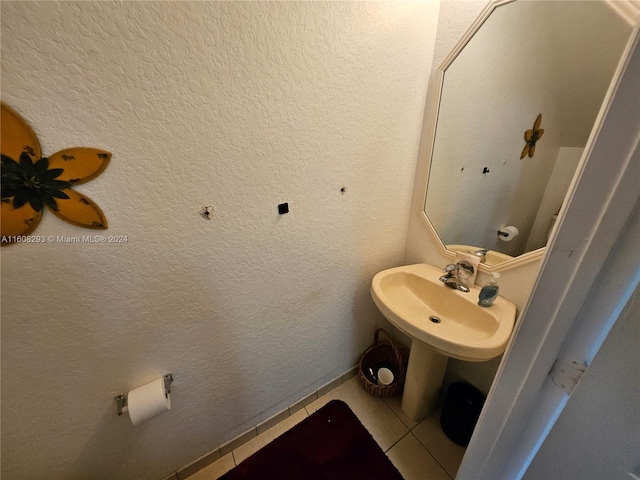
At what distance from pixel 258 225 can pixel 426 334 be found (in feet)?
2.35

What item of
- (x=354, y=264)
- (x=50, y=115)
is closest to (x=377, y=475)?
(x=354, y=264)

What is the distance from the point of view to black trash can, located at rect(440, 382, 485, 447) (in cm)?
110

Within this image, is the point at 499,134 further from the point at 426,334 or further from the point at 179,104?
the point at 179,104

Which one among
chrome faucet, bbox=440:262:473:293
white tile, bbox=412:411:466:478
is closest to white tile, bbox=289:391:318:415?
white tile, bbox=412:411:466:478

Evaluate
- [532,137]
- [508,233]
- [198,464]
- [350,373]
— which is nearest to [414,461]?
[350,373]

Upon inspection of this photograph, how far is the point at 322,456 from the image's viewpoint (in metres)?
1.11

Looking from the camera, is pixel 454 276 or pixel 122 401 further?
pixel 454 276

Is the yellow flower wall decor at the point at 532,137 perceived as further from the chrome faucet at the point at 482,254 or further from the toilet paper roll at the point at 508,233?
the chrome faucet at the point at 482,254

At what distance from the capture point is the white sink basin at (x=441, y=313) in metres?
0.79

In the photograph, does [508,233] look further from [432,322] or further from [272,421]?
[272,421]

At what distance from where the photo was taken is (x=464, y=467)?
0.72m

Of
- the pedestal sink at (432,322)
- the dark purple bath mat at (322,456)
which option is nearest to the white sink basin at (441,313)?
the pedestal sink at (432,322)

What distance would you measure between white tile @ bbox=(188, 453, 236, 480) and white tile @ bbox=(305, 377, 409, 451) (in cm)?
43

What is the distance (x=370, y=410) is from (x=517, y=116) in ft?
5.07
